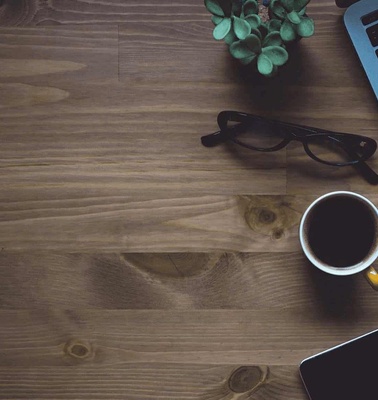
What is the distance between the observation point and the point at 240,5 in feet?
2.55

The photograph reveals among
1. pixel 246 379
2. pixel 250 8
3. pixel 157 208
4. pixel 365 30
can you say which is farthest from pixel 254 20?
pixel 246 379

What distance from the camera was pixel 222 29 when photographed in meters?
0.77

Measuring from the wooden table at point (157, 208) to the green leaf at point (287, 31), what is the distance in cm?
8

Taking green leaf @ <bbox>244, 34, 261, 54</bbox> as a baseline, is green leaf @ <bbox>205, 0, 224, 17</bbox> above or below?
above

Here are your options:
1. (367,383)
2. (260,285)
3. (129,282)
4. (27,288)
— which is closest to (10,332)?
(27,288)

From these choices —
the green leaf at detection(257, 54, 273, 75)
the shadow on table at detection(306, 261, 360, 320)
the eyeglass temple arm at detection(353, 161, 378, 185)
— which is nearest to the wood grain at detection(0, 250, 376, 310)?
the shadow on table at detection(306, 261, 360, 320)

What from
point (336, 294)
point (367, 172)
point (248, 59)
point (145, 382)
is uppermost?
point (248, 59)

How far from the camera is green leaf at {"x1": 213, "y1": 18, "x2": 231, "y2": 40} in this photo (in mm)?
771

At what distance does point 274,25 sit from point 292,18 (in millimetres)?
27

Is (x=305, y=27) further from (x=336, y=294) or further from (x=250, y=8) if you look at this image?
(x=336, y=294)

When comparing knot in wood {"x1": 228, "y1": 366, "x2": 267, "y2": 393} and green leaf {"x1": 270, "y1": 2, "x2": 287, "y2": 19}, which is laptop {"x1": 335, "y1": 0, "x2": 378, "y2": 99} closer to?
green leaf {"x1": 270, "y1": 2, "x2": 287, "y2": 19}

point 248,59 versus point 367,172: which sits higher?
point 248,59

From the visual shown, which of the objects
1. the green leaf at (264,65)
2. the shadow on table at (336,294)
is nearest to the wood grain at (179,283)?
the shadow on table at (336,294)

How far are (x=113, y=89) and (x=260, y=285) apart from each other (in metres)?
0.30
